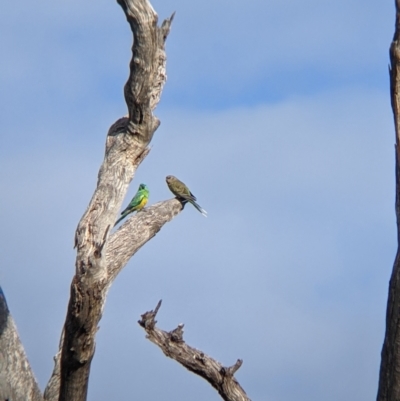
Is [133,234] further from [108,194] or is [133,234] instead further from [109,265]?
[108,194]

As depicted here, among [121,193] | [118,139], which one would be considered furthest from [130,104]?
[121,193]

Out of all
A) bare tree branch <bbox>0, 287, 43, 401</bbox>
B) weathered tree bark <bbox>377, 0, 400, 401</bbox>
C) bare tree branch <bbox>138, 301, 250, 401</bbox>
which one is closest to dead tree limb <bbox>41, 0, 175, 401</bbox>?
bare tree branch <bbox>0, 287, 43, 401</bbox>

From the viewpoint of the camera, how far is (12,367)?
24.3 ft

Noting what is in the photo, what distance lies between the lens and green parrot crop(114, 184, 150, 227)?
12915 millimetres

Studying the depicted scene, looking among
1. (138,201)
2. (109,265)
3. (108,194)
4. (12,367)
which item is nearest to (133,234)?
(109,265)

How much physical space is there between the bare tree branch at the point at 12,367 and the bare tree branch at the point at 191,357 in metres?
1.33

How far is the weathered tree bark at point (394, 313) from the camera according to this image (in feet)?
22.9

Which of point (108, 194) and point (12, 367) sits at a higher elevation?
point (108, 194)

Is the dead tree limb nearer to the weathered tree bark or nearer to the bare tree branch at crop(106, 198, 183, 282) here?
the bare tree branch at crop(106, 198, 183, 282)

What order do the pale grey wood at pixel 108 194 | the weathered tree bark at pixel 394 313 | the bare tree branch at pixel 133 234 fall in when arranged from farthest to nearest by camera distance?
the bare tree branch at pixel 133 234 → the weathered tree bark at pixel 394 313 → the pale grey wood at pixel 108 194

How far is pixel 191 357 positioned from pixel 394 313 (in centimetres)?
233

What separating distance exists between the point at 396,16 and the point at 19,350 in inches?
179

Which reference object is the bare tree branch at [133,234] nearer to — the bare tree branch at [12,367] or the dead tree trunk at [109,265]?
the dead tree trunk at [109,265]

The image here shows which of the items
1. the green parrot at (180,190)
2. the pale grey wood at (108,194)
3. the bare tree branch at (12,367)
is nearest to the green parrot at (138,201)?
the green parrot at (180,190)
